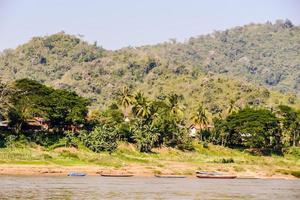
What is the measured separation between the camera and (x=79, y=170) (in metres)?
88.5

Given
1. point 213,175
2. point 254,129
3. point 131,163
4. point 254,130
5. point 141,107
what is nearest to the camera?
point 213,175

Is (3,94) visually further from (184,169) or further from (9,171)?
(184,169)

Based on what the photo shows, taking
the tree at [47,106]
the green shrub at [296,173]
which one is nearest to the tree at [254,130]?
the green shrub at [296,173]

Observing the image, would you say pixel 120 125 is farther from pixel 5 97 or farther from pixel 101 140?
pixel 5 97

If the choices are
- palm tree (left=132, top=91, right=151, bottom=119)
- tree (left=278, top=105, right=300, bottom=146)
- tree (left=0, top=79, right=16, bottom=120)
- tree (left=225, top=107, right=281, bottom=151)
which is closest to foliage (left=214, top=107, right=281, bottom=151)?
tree (left=225, top=107, right=281, bottom=151)

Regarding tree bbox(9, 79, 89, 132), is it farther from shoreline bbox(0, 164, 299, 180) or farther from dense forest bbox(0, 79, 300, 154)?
shoreline bbox(0, 164, 299, 180)

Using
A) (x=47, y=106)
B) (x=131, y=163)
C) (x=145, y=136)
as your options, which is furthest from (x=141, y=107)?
(x=131, y=163)

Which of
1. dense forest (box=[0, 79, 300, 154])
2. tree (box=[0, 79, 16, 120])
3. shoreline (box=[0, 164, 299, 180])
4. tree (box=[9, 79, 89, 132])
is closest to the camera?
shoreline (box=[0, 164, 299, 180])

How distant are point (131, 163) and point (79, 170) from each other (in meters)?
12.4

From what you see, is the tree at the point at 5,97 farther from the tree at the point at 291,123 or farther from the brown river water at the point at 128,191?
the tree at the point at 291,123

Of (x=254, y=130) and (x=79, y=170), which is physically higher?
(x=254, y=130)

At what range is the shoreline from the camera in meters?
83.4

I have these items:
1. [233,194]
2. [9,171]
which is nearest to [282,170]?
[233,194]

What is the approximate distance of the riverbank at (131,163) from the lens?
88.2m
